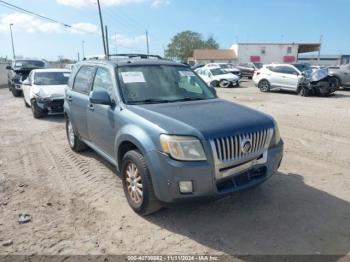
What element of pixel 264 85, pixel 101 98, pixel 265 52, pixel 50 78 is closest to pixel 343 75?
pixel 264 85

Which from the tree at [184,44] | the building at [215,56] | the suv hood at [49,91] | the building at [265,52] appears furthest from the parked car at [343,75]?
the tree at [184,44]

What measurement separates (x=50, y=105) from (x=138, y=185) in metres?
7.29

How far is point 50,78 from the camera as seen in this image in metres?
11.3

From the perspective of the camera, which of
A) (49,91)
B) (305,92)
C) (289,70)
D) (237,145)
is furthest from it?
(289,70)

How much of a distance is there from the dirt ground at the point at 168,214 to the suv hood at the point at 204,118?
985 millimetres

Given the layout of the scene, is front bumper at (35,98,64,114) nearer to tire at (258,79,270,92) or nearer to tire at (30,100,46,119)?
tire at (30,100,46,119)

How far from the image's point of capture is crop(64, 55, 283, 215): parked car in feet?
10.8

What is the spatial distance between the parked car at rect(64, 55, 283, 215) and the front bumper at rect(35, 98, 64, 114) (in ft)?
17.7

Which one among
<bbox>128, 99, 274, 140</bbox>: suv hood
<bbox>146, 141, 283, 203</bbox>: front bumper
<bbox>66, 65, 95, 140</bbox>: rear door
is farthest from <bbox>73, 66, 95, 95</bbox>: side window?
<bbox>146, 141, 283, 203</bbox>: front bumper

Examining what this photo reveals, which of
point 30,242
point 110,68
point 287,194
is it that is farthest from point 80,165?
point 287,194

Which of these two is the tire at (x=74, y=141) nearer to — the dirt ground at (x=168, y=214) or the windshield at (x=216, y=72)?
the dirt ground at (x=168, y=214)

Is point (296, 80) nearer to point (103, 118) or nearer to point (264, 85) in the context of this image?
point (264, 85)

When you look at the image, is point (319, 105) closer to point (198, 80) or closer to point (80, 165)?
point (198, 80)

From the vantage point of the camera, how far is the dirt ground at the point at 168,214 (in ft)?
10.8
